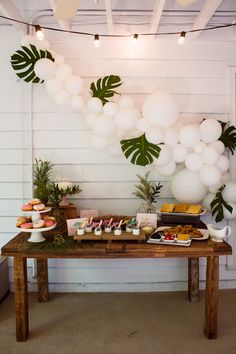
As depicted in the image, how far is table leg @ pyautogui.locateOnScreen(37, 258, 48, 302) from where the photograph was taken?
281 centimetres

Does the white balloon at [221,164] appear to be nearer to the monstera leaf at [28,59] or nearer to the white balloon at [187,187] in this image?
the white balloon at [187,187]

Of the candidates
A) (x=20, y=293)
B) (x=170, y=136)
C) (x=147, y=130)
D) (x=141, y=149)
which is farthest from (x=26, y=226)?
(x=170, y=136)

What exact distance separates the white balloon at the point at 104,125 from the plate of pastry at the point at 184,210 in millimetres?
779

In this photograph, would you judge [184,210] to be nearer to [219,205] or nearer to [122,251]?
[219,205]

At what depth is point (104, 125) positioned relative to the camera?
2539 mm

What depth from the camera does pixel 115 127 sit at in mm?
2578

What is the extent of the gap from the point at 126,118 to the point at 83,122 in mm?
611

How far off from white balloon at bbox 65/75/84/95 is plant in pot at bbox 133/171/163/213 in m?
0.94

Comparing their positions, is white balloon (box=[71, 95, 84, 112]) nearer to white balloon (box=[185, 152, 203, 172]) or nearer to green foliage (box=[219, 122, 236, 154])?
white balloon (box=[185, 152, 203, 172])

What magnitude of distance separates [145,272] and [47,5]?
2.57 m

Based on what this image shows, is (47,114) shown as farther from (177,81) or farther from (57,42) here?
(177,81)

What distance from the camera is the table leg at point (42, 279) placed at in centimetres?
281

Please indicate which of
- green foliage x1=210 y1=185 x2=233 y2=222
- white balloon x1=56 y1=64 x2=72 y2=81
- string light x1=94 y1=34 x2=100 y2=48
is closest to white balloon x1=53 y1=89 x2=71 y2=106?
white balloon x1=56 y1=64 x2=72 y2=81

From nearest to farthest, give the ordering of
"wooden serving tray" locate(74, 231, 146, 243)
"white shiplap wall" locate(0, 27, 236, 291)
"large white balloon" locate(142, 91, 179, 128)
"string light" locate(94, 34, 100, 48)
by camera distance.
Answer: "wooden serving tray" locate(74, 231, 146, 243), "large white balloon" locate(142, 91, 179, 128), "string light" locate(94, 34, 100, 48), "white shiplap wall" locate(0, 27, 236, 291)
